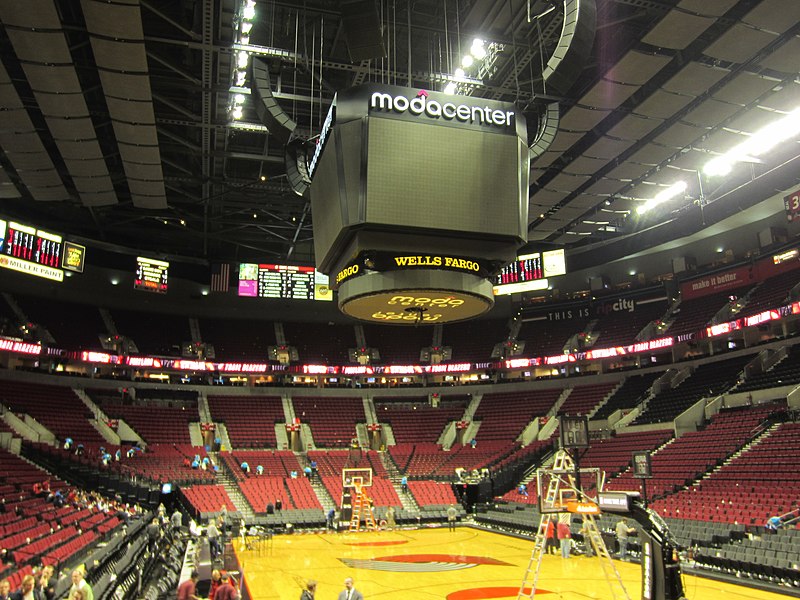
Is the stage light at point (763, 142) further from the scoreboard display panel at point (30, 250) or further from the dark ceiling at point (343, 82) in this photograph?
the scoreboard display panel at point (30, 250)

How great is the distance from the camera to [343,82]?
2014 centimetres

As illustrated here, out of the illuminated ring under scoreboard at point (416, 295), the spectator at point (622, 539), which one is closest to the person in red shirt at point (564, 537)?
the spectator at point (622, 539)

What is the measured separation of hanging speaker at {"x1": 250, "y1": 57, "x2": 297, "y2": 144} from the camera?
15906 millimetres

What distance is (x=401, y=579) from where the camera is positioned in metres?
16.3

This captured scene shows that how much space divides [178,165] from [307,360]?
20.6 metres

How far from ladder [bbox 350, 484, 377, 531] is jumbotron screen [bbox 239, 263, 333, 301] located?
450 inches

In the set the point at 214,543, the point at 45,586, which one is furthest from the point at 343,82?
the point at 45,586

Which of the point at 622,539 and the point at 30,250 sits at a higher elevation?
the point at 30,250

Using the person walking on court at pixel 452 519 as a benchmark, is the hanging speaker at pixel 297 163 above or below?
above

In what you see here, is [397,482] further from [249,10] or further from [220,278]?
[249,10]

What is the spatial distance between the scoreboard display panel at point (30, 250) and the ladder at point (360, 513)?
643 inches

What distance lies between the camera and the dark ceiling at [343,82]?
600 inches

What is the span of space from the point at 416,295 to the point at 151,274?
2614 cm

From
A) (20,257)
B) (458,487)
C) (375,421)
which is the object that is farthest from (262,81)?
(375,421)
